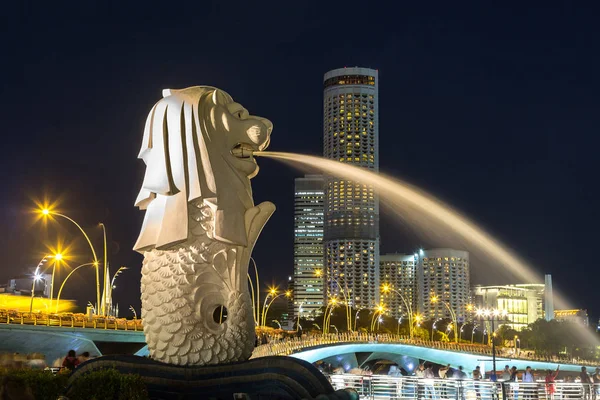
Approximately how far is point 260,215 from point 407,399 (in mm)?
8543

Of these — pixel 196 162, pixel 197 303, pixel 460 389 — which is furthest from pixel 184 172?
pixel 460 389

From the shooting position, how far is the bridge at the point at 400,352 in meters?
69.2

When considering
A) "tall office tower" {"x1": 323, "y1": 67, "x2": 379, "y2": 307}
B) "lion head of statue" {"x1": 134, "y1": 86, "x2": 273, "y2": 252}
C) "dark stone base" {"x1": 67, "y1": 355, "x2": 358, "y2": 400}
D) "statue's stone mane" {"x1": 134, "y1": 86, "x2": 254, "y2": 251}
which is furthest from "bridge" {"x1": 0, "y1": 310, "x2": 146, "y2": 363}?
"tall office tower" {"x1": 323, "y1": 67, "x2": 379, "y2": 307}

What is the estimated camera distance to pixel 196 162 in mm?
17906

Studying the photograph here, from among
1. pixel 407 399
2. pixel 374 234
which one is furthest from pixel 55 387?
pixel 374 234

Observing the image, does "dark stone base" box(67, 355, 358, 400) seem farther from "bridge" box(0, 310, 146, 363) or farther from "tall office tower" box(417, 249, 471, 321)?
"tall office tower" box(417, 249, 471, 321)

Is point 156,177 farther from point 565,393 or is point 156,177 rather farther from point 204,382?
point 565,393

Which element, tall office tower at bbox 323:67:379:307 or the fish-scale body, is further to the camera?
tall office tower at bbox 323:67:379:307

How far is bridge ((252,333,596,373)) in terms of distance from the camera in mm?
69188

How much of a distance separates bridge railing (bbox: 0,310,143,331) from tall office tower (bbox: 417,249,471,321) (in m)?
147

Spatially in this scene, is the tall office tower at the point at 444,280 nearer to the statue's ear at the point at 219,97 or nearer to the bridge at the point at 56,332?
the bridge at the point at 56,332

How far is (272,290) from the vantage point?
84.1 metres

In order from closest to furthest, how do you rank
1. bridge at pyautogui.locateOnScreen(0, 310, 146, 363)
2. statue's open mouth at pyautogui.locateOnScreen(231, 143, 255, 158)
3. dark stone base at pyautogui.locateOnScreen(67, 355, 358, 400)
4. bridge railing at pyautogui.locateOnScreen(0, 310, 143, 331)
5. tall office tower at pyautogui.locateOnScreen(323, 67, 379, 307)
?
dark stone base at pyautogui.locateOnScreen(67, 355, 358, 400), statue's open mouth at pyautogui.locateOnScreen(231, 143, 255, 158), bridge railing at pyautogui.locateOnScreen(0, 310, 143, 331), bridge at pyautogui.locateOnScreen(0, 310, 146, 363), tall office tower at pyautogui.locateOnScreen(323, 67, 379, 307)

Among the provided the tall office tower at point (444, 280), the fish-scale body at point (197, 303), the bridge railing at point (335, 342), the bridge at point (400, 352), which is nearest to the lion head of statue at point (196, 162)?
the fish-scale body at point (197, 303)
